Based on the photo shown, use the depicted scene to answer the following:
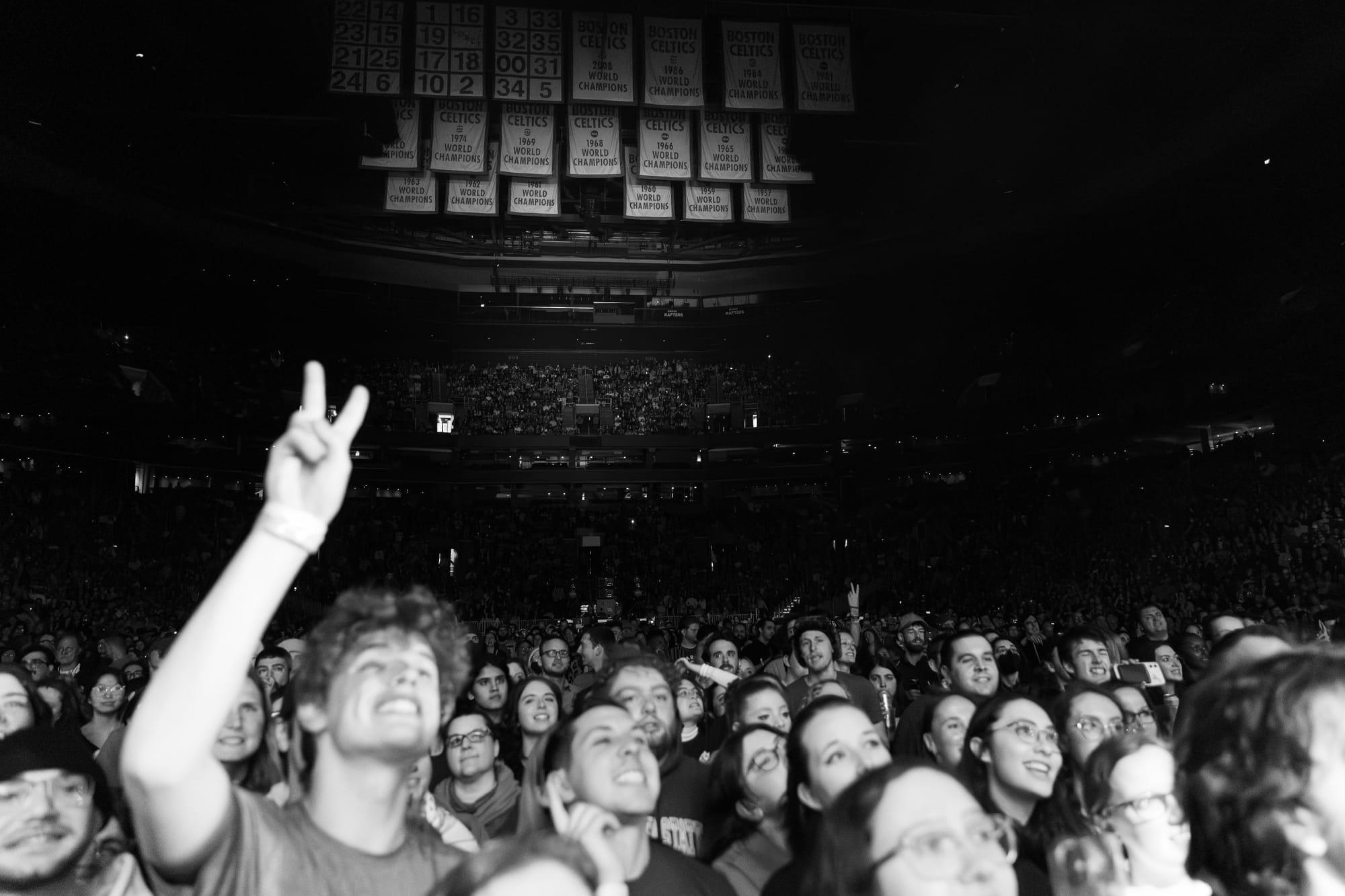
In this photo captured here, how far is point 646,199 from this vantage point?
13188 mm

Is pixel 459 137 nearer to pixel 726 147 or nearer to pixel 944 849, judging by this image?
pixel 726 147

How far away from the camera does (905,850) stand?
184 centimetres

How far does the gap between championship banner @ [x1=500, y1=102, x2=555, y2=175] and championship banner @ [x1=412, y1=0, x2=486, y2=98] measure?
4.72 ft

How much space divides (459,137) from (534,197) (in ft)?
5.34

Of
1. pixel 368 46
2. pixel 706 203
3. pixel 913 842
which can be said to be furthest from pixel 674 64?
pixel 913 842

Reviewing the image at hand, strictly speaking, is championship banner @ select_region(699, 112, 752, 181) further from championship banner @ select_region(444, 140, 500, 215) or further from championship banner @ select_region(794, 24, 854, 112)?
championship banner @ select_region(444, 140, 500, 215)

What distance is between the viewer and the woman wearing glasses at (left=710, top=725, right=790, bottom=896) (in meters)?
3.18

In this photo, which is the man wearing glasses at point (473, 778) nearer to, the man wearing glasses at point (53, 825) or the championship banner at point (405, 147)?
the man wearing glasses at point (53, 825)

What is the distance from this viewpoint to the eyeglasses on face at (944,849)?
181 cm

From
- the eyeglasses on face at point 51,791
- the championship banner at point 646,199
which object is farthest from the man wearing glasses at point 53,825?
the championship banner at point 646,199

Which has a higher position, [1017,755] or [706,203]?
[706,203]

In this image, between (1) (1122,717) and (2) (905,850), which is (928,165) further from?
(2) (905,850)

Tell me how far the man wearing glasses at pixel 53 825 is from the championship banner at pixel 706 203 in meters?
11.3

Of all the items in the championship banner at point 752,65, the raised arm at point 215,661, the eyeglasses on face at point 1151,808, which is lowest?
the eyeglasses on face at point 1151,808
